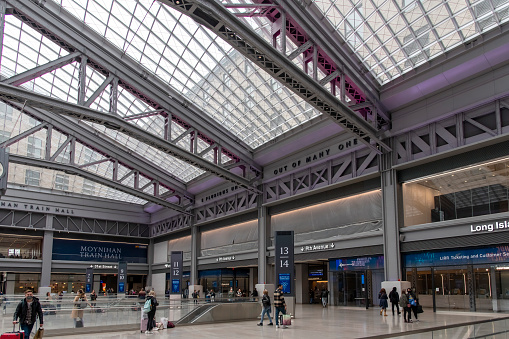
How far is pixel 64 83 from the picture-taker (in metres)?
41.1

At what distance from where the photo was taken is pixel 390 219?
96.5 ft

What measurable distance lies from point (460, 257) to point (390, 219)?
4627 mm

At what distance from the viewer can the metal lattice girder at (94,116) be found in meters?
27.1

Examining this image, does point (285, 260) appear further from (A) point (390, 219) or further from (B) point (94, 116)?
(B) point (94, 116)

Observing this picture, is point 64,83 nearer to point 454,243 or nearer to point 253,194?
point 253,194

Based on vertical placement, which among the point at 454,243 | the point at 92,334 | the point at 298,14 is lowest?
the point at 92,334

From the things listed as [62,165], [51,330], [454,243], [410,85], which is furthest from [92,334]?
[62,165]

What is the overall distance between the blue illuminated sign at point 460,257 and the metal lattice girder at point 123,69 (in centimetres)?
1764

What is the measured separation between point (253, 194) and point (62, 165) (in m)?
16.7

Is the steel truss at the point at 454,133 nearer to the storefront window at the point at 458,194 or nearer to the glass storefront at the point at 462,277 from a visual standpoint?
the storefront window at the point at 458,194

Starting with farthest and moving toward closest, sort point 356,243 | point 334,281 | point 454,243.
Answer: point 334,281 → point 356,243 → point 454,243

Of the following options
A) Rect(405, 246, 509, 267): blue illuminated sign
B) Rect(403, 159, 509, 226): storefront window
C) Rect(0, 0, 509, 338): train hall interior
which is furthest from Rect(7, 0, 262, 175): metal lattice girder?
Rect(405, 246, 509, 267): blue illuminated sign

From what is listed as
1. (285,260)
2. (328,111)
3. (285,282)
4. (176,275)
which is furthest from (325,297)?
(328,111)

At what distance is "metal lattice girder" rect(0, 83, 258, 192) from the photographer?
89.0 ft
